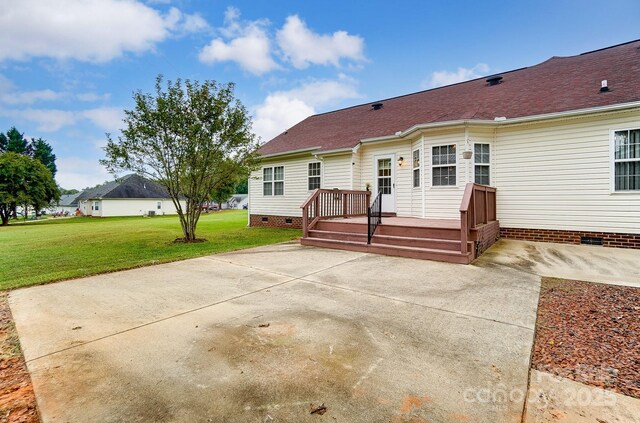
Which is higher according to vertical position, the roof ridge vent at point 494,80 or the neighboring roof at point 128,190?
the roof ridge vent at point 494,80

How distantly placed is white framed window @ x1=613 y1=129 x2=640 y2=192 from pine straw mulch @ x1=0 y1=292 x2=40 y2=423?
36.6ft

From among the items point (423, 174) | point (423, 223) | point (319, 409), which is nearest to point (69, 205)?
point (423, 174)

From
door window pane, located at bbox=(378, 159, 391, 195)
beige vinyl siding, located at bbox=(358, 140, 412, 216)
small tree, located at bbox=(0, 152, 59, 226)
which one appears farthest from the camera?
small tree, located at bbox=(0, 152, 59, 226)

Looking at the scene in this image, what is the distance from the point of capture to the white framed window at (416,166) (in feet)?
32.1

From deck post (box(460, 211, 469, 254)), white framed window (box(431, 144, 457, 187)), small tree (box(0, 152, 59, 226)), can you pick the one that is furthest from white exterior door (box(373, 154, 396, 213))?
small tree (box(0, 152, 59, 226))

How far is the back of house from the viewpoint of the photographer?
24.3 ft

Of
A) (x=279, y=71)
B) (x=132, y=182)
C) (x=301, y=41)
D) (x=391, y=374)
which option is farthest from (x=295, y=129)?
(x=132, y=182)

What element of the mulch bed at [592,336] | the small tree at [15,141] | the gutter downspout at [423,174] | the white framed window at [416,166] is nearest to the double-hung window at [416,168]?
the white framed window at [416,166]

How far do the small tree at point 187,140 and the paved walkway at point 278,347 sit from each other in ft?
16.9

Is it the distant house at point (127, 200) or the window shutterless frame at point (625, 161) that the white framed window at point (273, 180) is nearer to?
the window shutterless frame at point (625, 161)

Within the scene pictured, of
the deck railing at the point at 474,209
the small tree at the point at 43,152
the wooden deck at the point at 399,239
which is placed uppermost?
the small tree at the point at 43,152

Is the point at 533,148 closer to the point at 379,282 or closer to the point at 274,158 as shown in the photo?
the point at 379,282

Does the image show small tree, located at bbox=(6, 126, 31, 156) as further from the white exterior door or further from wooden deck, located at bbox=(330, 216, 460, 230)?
wooden deck, located at bbox=(330, 216, 460, 230)

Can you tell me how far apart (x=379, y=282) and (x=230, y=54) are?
671 inches
